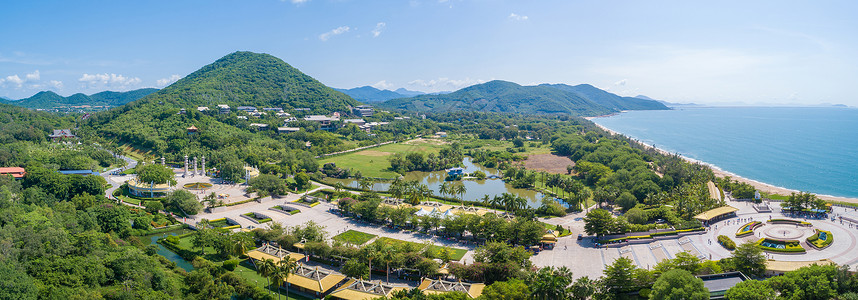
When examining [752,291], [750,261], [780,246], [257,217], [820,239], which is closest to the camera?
[752,291]

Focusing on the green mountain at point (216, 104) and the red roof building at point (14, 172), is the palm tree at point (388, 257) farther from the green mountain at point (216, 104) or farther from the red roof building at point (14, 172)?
the red roof building at point (14, 172)

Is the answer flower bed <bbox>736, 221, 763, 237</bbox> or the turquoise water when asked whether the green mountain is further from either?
the turquoise water

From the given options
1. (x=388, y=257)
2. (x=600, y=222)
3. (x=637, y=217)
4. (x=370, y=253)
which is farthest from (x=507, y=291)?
(x=637, y=217)

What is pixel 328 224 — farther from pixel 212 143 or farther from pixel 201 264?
pixel 212 143

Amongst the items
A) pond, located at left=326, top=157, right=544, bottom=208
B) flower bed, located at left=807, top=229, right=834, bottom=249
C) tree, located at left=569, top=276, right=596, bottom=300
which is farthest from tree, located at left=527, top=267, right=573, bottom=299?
pond, located at left=326, top=157, right=544, bottom=208

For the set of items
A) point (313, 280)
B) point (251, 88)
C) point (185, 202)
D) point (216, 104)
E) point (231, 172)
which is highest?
point (251, 88)

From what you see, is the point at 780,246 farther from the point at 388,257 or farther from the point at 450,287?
the point at 388,257

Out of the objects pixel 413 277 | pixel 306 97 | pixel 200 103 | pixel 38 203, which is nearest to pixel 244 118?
pixel 200 103
